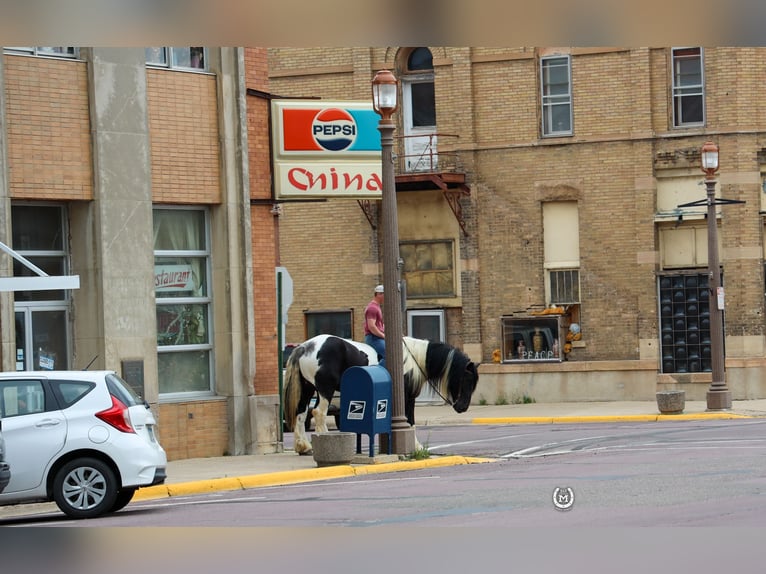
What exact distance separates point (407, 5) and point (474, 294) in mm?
28849

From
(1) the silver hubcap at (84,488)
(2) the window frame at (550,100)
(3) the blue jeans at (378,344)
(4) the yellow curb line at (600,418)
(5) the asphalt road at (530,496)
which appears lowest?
(4) the yellow curb line at (600,418)

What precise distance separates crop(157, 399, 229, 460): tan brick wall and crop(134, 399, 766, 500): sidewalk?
0.24 metres

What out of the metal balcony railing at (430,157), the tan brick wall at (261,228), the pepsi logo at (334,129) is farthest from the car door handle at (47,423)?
the metal balcony railing at (430,157)

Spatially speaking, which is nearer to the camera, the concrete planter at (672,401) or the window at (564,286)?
the concrete planter at (672,401)

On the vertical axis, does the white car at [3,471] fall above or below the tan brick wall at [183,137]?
below

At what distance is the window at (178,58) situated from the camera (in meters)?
20.4

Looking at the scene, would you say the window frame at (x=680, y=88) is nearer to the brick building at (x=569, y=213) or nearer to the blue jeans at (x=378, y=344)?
the brick building at (x=569, y=213)

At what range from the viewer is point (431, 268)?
35.8 meters

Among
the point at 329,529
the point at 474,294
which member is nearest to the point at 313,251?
the point at 474,294

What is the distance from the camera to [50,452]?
13914 mm

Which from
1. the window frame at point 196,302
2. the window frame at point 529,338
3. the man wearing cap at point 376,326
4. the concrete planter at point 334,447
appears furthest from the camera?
the window frame at point 529,338

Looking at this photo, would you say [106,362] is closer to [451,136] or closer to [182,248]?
[182,248]

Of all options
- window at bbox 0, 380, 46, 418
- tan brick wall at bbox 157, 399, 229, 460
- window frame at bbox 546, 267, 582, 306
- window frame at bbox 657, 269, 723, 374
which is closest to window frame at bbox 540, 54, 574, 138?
window frame at bbox 546, 267, 582, 306

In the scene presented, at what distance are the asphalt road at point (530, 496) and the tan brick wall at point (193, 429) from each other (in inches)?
129
